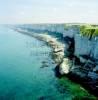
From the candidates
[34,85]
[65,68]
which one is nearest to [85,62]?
[65,68]

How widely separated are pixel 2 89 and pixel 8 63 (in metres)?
22.6

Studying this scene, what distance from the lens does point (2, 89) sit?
38938mm

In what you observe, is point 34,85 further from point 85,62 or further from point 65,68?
point 85,62

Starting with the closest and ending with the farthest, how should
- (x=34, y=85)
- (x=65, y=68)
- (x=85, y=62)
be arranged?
(x=34, y=85)
(x=65, y=68)
(x=85, y=62)

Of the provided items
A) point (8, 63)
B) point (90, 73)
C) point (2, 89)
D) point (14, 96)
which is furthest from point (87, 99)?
point (8, 63)

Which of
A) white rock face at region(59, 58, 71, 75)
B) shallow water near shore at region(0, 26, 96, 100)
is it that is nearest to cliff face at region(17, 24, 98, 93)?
white rock face at region(59, 58, 71, 75)

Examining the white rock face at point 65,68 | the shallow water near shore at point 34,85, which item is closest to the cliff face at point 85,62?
the white rock face at point 65,68

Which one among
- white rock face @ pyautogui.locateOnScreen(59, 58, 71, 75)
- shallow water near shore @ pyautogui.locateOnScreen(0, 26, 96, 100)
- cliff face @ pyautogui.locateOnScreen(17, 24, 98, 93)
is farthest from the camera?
white rock face @ pyautogui.locateOnScreen(59, 58, 71, 75)

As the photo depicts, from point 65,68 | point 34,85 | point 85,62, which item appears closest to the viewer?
point 34,85

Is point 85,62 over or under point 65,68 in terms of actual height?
over

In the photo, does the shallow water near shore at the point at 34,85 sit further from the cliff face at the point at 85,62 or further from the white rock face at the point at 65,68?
the cliff face at the point at 85,62

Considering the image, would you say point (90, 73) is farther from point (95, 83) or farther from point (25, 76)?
point (25, 76)

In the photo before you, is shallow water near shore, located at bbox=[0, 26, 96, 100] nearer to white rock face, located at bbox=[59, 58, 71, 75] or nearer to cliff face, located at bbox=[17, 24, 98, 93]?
white rock face, located at bbox=[59, 58, 71, 75]

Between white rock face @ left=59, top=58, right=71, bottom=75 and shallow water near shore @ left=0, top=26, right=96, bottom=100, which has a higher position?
white rock face @ left=59, top=58, right=71, bottom=75
